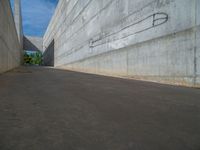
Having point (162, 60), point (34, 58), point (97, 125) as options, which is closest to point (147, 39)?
point (162, 60)

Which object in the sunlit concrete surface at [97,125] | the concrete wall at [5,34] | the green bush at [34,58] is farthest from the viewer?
the green bush at [34,58]

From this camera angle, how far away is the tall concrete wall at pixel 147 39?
3.63 m

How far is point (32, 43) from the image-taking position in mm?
33594

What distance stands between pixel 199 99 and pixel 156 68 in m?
1.95

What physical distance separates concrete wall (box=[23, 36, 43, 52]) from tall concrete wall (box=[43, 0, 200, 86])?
2629cm

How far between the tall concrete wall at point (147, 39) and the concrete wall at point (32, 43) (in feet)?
86.2

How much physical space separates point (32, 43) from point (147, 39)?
32207mm

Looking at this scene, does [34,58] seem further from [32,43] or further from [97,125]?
[97,125]

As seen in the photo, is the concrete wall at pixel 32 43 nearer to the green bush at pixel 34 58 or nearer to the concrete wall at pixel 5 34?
the green bush at pixel 34 58

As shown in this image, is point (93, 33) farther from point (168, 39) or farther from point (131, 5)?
point (168, 39)

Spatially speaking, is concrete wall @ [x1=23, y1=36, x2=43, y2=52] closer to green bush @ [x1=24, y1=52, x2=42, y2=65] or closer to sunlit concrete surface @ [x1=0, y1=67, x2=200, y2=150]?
green bush @ [x1=24, y1=52, x2=42, y2=65]

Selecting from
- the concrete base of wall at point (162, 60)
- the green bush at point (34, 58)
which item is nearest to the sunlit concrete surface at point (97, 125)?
the concrete base of wall at point (162, 60)

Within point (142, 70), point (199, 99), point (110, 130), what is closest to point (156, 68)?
point (142, 70)

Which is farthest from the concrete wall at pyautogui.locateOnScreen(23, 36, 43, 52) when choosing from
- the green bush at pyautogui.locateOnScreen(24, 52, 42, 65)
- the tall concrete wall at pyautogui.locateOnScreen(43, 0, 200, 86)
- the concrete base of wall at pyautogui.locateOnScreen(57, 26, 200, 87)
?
the concrete base of wall at pyautogui.locateOnScreen(57, 26, 200, 87)
